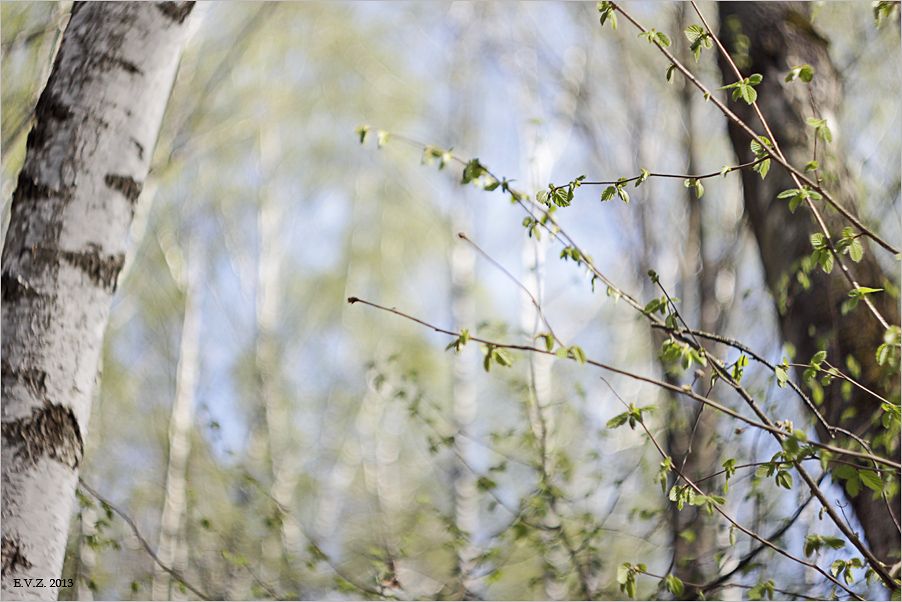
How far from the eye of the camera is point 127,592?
15.4 feet

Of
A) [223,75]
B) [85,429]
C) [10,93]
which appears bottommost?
[85,429]

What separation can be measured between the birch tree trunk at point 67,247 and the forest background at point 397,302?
0.85 meters

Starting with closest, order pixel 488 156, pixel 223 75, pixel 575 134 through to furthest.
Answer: pixel 575 134 → pixel 223 75 → pixel 488 156

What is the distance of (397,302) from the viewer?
6422mm

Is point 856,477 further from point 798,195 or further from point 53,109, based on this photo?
point 53,109

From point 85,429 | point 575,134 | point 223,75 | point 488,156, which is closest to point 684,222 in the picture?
point 575,134

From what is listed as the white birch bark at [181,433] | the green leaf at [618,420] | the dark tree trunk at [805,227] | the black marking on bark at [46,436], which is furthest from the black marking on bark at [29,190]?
the white birch bark at [181,433]

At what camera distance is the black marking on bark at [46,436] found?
739mm

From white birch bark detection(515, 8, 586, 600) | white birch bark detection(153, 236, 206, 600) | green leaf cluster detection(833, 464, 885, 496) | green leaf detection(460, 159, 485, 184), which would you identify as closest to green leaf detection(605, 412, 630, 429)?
green leaf cluster detection(833, 464, 885, 496)

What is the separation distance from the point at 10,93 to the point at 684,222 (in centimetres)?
313

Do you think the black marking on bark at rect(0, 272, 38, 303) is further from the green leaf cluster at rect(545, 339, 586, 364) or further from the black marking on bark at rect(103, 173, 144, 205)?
the green leaf cluster at rect(545, 339, 586, 364)

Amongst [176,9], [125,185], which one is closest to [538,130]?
[176,9]

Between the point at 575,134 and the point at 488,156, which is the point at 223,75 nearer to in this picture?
the point at 488,156

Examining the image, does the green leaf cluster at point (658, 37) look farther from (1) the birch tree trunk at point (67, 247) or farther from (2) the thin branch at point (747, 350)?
(1) the birch tree trunk at point (67, 247)
